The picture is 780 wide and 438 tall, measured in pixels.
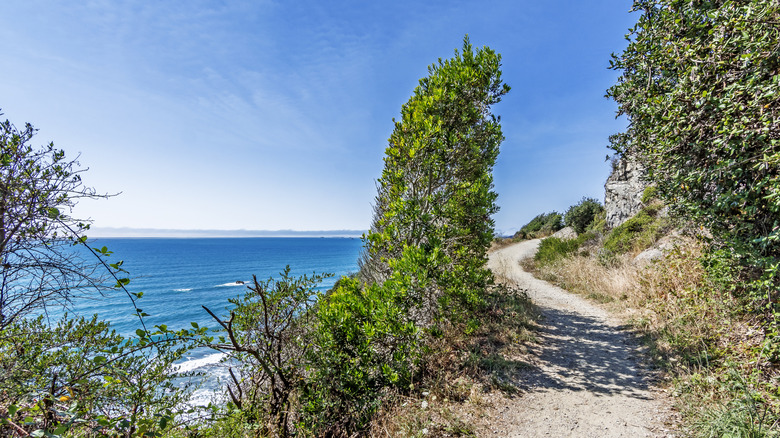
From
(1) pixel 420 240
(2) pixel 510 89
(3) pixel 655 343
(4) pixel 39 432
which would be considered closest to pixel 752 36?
(2) pixel 510 89

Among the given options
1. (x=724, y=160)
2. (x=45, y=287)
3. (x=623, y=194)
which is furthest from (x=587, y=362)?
(x=623, y=194)

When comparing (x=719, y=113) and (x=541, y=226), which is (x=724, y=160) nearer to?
(x=719, y=113)

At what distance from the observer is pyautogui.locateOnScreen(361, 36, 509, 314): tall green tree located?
5113 millimetres

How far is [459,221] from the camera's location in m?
5.96

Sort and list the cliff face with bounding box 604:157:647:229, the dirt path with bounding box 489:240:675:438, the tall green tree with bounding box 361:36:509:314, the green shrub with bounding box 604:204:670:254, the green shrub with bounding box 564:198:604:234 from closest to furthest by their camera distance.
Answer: the dirt path with bounding box 489:240:675:438 → the tall green tree with bounding box 361:36:509:314 → the green shrub with bounding box 604:204:670:254 → the cliff face with bounding box 604:157:647:229 → the green shrub with bounding box 564:198:604:234

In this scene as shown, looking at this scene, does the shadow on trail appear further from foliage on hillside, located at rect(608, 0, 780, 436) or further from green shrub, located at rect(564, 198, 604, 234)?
green shrub, located at rect(564, 198, 604, 234)

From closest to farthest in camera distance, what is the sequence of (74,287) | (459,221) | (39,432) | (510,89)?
1. (39,432)
2. (74,287)
3. (459,221)
4. (510,89)

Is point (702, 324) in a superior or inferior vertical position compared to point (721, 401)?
superior

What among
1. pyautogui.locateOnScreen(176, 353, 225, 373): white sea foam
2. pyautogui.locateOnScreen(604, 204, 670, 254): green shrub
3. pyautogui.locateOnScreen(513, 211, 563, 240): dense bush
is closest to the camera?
pyautogui.locateOnScreen(604, 204, 670, 254): green shrub

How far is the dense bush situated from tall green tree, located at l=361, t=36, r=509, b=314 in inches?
1257

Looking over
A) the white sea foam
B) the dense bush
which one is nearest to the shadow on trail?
the white sea foam

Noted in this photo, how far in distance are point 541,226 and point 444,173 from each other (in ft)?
124

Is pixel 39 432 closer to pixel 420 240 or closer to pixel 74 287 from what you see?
pixel 74 287

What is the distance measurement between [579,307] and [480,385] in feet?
20.4
